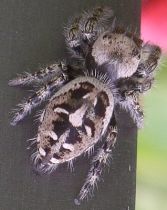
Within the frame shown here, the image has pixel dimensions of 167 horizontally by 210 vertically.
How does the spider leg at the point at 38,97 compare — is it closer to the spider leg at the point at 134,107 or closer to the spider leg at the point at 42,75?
the spider leg at the point at 42,75

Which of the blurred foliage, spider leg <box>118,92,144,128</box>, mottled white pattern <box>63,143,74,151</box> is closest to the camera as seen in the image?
mottled white pattern <box>63,143,74,151</box>

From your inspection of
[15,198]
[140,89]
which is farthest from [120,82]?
[15,198]

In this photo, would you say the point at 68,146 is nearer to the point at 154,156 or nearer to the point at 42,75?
the point at 42,75

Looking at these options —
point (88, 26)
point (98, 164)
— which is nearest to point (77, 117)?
point (98, 164)

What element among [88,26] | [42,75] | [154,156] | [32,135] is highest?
[88,26]

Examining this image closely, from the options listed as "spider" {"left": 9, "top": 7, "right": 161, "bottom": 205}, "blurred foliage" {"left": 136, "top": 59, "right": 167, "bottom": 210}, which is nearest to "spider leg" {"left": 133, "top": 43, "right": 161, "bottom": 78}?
"spider" {"left": 9, "top": 7, "right": 161, "bottom": 205}

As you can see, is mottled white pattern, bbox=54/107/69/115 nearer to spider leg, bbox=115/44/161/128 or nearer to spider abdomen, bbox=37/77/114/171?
spider abdomen, bbox=37/77/114/171

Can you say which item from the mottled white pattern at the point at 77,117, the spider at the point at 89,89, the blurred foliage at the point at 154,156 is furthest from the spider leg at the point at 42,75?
the blurred foliage at the point at 154,156
